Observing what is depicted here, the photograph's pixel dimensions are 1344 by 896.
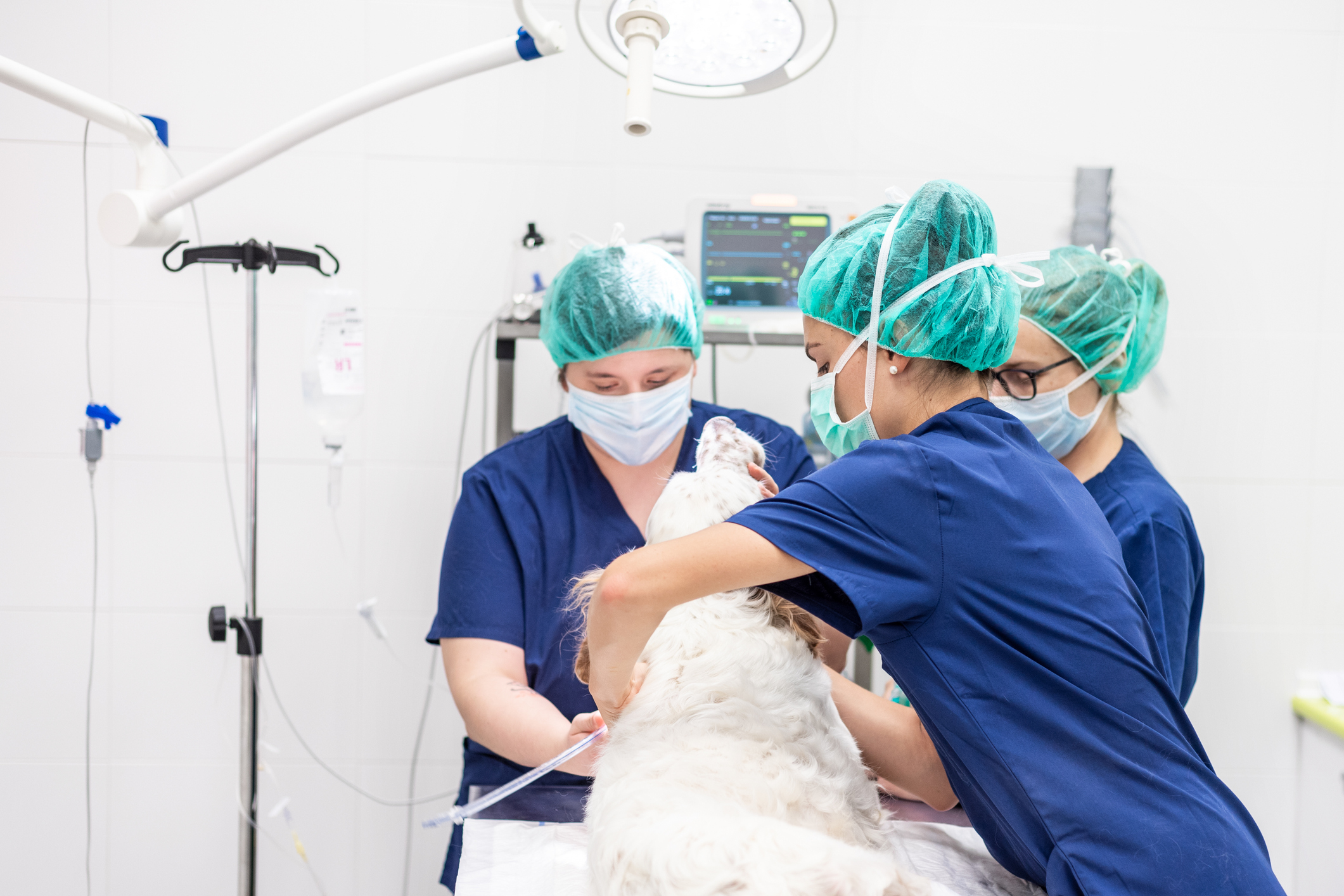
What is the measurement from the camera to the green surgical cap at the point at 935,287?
0.98m

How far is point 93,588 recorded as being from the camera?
86.7 inches

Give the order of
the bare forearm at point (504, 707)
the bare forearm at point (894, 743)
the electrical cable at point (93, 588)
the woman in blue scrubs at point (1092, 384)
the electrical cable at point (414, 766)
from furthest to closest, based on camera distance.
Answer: the electrical cable at point (414, 766)
the electrical cable at point (93, 588)
the woman in blue scrubs at point (1092, 384)
the bare forearm at point (504, 707)
the bare forearm at point (894, 743)

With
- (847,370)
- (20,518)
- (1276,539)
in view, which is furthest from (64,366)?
(1276,539)

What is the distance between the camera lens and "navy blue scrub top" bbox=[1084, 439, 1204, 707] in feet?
4.30

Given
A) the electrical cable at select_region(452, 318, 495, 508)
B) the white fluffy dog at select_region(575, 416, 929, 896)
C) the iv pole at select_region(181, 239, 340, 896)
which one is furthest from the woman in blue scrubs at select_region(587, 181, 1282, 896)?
the electrical cable at select_region(452, 318, 495, 508)

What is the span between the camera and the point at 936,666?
33.7 inches

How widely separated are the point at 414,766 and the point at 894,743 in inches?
60.8

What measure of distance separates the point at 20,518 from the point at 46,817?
2.52 ft

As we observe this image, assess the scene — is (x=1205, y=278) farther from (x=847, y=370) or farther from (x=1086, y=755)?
(x=1086, y=755)

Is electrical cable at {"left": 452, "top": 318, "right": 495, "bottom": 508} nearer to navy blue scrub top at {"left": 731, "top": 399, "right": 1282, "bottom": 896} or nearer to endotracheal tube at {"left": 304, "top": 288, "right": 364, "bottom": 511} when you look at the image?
endotracheal tube at {"left": 304, "top": 288, "right": 364, "bottom": 511}

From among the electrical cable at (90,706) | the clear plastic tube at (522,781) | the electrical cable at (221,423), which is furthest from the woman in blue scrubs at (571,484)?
the electrical cable at (90,706)

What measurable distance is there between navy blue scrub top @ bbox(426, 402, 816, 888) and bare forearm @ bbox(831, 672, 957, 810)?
48cm

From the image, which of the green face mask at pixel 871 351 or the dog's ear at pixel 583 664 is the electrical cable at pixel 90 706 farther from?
the green face mask at pixel 871 351

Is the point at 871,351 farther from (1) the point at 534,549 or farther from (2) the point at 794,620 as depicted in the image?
(1) the point at 534,549
